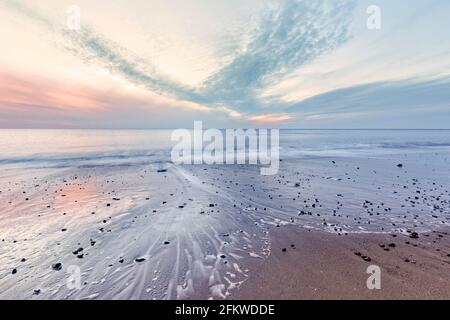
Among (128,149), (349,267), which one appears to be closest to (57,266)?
(349,267)

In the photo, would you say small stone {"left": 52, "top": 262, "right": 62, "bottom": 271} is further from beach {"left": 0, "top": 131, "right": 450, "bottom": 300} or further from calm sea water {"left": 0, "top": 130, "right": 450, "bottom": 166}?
calm sea water {"left": 0, "top": 130, "right": 450, "bottom": 166}

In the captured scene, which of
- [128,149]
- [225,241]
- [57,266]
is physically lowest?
[57,266]

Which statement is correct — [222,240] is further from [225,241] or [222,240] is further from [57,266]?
[57,266]

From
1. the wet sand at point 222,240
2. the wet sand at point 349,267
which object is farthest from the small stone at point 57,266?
the wet sand at point 349,267

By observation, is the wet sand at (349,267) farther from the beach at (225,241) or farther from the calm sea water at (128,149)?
the calm sea water at (128,149)

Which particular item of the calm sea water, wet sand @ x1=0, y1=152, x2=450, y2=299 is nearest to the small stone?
wet sand @ x1=0, y1=152, x2=450, y2=299
